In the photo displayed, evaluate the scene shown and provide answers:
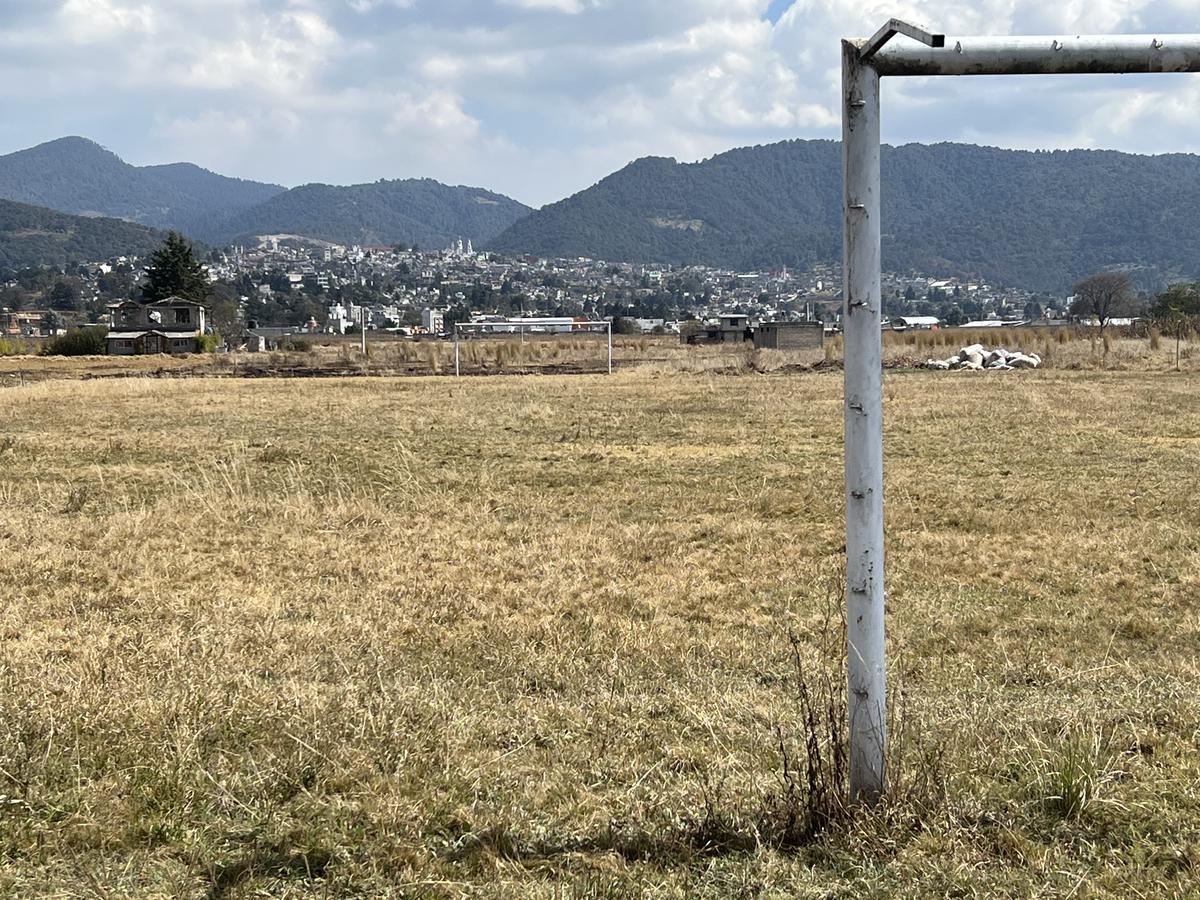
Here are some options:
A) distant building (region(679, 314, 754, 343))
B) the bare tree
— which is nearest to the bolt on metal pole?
distant building (region(679, 314, 754, 343))

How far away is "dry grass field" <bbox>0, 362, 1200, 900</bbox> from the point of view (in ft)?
10.9

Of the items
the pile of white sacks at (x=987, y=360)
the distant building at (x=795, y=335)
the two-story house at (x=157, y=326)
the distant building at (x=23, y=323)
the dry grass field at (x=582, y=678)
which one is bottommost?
the dry grass field at (x=582, y=678)

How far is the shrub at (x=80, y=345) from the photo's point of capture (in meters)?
76.3

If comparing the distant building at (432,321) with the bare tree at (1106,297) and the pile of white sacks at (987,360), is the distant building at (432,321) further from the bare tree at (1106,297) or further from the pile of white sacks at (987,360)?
the pile of white sacks at (987,360)

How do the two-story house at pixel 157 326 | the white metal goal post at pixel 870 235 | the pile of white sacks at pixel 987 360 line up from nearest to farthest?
the white metal goal post at pixel 870 235 → the pile of white sacks at pixel 987 360 → the two-story house at pixel 157 326

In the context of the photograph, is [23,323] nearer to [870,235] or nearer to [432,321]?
[432,321]

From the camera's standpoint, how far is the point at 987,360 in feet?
138

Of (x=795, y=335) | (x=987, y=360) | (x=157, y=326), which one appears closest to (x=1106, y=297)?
(x=795, y=335)

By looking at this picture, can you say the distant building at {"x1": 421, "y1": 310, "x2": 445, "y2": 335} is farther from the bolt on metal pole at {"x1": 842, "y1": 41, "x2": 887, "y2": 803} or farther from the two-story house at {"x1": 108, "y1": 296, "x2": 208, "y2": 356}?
the bolt on metal pole at {"x1": 842, "y1": 41, "x2": 887, "y2": 803}

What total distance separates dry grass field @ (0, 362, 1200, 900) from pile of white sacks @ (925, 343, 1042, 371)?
26.3 metres

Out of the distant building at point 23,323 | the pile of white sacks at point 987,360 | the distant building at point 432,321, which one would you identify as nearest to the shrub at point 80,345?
the distant building at point 23,323

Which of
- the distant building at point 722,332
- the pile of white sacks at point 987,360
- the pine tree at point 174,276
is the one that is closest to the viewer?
the pile of white sacks at point 987,360

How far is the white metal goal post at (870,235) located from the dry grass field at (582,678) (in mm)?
429

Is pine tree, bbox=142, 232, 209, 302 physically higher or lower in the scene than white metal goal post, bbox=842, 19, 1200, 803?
higher
